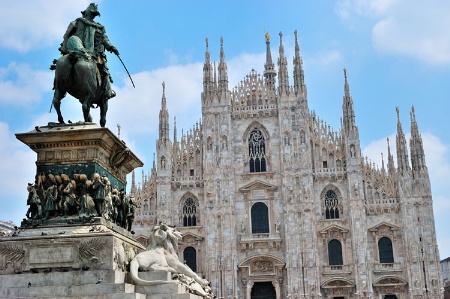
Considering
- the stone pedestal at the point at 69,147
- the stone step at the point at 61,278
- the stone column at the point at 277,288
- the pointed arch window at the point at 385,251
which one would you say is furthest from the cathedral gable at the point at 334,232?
the stone step at the point at 61,278

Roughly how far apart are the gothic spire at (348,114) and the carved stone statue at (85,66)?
105 feet

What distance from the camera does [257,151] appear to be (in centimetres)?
4066

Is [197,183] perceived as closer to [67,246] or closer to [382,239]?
[382,239]

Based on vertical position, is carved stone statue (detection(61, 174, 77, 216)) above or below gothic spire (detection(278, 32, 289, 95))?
below

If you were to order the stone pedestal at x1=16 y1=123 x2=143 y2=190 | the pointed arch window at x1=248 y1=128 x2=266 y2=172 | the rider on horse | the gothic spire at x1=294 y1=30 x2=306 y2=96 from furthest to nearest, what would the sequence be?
the gothic spire at x1=294 y1=30 x2=306 y2=96
the pointed arch window at x1=248 y1=128 x2=266 y2=172
the rider on horse
the stone pedestal at x1=16 y1=123 x2=143 y2=190

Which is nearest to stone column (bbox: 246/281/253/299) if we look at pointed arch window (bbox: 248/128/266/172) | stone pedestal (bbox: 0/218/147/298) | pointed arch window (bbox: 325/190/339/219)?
pointed arch window (bbox: 325/190/339/219)

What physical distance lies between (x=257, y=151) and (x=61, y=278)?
1323 inches

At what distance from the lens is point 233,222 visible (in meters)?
38.8

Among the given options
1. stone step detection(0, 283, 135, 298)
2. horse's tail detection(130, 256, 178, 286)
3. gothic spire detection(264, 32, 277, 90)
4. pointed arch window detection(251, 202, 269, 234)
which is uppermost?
gothic spire detection(264, 32, 277, 90)

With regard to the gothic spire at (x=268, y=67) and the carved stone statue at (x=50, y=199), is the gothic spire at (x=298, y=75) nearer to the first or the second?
the gothic spire at (x=268, y=67)

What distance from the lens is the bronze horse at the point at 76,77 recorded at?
8492mm

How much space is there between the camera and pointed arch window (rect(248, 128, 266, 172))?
132 ft

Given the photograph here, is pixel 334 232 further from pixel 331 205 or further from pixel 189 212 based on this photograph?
pixel 189 212

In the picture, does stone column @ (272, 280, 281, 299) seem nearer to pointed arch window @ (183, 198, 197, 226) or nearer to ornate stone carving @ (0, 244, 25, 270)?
pointed arch window @ (183, 198, 197, 226)
